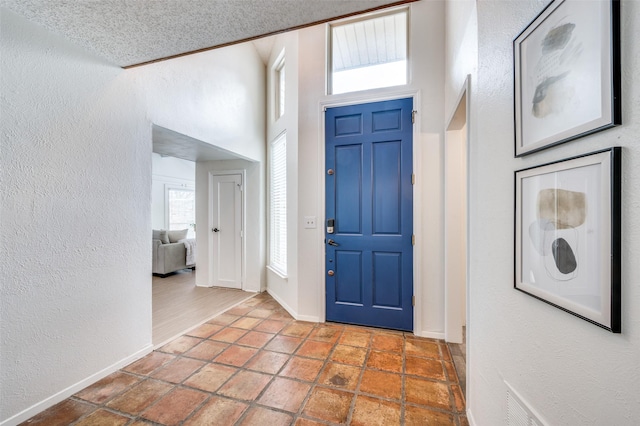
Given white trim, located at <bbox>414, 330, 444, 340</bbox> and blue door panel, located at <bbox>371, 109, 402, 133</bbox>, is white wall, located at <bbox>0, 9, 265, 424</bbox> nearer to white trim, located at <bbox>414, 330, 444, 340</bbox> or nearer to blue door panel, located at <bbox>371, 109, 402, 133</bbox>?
blue door panel, located at <bbox>371, 109, 402, 133</bbox>

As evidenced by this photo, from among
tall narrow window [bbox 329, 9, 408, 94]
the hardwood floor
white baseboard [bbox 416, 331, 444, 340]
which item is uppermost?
tall narrow window [bbox 329, 9, 408, 94]

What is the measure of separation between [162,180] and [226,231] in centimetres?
418

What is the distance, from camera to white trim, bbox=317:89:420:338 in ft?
8.38

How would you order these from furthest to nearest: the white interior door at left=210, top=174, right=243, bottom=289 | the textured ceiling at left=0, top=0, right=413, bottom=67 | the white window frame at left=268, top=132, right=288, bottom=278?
1. the white interior door at left=210, top=174, right=243, bottom=289
2. the white window frame at left=268, top=132, right=288, bottom=278
3. the textured ceiling at left=0, top=0, right=413, bottom=67

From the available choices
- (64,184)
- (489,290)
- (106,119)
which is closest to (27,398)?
(64,184)

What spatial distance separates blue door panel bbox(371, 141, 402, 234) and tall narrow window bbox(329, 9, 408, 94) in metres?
0.69

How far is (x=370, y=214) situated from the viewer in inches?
107

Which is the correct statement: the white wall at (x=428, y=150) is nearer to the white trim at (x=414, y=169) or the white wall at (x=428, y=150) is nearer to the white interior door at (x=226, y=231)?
the white trim at (x=414, y=169)

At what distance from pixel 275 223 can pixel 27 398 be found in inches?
107

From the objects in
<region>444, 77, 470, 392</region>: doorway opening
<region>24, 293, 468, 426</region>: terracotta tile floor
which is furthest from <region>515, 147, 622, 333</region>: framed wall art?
<region>444, 77, 470, 392</region>: doorway opening

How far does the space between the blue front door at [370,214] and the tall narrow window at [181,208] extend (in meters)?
6.04

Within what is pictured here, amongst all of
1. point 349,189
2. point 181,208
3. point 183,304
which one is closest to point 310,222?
point 349,189

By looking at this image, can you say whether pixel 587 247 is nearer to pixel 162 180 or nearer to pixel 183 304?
pixel 183 304

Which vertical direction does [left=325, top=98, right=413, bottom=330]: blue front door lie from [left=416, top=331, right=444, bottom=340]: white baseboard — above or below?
above
